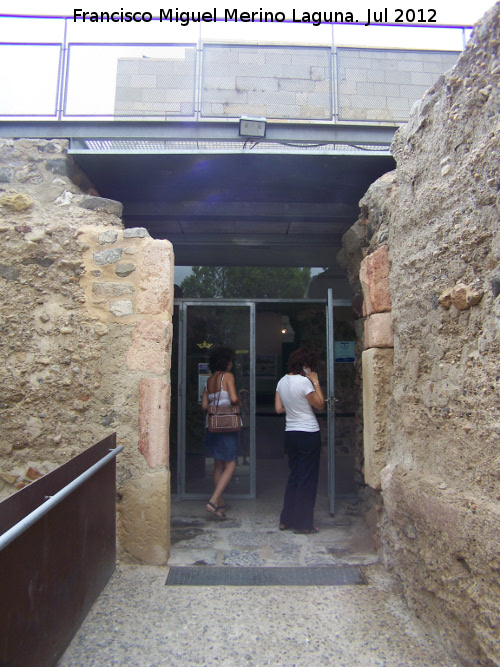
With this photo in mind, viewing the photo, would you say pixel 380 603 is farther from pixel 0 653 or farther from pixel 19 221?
pixel 19 221

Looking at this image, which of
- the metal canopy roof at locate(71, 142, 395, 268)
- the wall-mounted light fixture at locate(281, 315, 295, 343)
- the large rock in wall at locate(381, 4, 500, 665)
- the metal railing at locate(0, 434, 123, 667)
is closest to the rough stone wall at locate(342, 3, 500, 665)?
the large rock in wall at locate(381, 4, 500, 665)

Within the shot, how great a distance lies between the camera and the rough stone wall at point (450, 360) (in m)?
2.06

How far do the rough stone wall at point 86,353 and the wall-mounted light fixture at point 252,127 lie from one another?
128 cm

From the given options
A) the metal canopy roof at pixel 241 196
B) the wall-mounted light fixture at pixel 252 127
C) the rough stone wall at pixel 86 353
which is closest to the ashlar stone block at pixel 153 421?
the rough stone wall at pixel 86 353

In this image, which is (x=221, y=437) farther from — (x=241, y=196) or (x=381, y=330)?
(x=241, y=196)

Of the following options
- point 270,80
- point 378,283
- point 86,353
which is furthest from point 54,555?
point 270,80

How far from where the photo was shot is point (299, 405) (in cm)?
394

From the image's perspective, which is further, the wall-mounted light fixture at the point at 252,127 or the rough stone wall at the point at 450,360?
the wall-mounted light fixture at the point at 252,127

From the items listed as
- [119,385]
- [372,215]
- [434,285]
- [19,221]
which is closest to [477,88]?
[434,285]

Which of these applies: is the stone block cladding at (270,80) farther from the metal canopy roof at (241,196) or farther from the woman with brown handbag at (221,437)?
the woman with brown handbag at (221,437)

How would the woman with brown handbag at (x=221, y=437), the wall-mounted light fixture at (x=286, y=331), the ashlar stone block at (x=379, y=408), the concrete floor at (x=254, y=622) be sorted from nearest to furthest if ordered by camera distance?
1. the concrete floor at (x=254, y=622)
2. the ashlar stone block at (x=379, y=408)
3. the woman with brown handbag at (x=221, y=437)
4. the wall-mounted light fixture at (x=286, y=331)

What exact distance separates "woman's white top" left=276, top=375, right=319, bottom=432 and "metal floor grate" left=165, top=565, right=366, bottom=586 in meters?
1.10

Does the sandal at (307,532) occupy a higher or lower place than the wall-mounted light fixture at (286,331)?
lower

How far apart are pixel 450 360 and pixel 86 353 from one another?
2.27m
